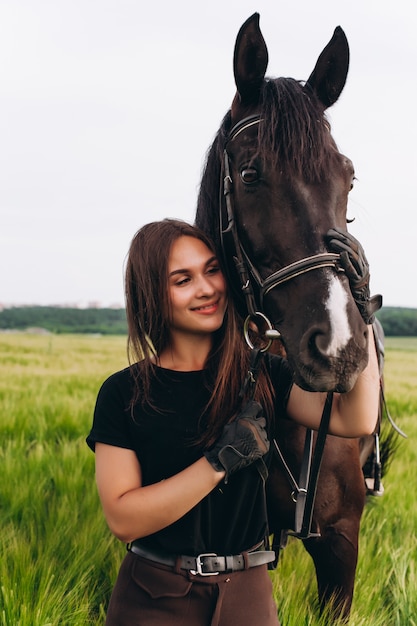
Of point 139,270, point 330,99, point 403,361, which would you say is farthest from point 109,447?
point 403,361

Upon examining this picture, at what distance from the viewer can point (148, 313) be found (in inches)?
81.7

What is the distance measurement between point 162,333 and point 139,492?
1.81ft

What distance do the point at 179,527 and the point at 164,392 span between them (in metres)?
0.44

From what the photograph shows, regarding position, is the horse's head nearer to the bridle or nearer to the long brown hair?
the bridle

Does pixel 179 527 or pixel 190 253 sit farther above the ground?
pixel 190 253

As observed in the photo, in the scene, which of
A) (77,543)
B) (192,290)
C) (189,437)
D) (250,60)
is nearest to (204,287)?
(192,290)

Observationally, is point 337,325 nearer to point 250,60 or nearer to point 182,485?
point 182,485

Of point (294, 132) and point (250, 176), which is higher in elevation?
point (294, 132)

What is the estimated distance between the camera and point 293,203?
6.18ft

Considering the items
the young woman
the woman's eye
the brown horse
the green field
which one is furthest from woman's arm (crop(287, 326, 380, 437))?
the green field

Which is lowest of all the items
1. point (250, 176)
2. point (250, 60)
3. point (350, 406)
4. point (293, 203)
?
point (350, 406)

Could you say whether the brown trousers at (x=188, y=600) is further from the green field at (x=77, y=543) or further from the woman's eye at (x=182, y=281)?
the woman's eye at (x=182, y=281)

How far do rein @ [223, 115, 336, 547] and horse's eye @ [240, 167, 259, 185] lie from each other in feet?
0.40

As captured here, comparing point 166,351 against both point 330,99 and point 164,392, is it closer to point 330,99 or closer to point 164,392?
point 164,392
